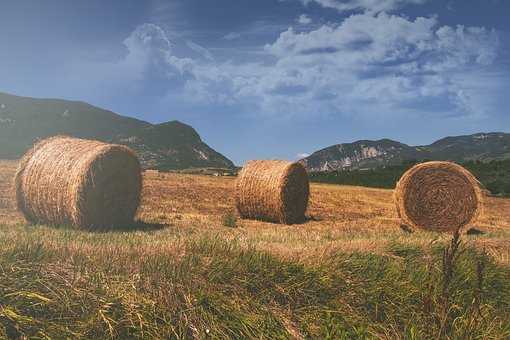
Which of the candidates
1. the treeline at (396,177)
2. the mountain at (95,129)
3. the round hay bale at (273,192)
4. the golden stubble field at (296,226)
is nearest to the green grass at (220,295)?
the golden stubble field at (296,226)

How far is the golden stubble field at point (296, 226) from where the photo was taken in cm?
798

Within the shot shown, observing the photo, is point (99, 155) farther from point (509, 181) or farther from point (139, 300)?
point (509, 181)

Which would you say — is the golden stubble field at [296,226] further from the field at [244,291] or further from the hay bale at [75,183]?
the hay bale at [75,183]

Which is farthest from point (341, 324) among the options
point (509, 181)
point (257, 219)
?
point (509, 181)

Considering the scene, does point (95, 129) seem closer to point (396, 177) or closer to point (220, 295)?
point (396, 177)

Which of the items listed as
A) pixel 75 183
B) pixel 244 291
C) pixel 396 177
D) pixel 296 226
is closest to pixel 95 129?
pixel 396 177

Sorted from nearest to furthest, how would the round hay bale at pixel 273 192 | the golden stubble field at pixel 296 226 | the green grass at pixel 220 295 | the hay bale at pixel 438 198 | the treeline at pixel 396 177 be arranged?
1. the green grass at pixel 220 295
2. the golden stubble field at pixel 296 226
3. the hay bale at pixel 438 198
4. the round hay bale at pixel 273 192
5. the treeline at pixel 396 177

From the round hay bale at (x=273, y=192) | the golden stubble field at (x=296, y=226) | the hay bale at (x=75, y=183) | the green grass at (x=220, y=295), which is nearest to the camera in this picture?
the green grass at (x=220, y=295)

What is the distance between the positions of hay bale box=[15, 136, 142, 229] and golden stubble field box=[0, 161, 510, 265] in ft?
2.03

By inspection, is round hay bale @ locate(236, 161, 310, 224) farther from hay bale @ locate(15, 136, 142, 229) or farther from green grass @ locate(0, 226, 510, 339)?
green grass @ locate(0, 226, 510, 339)

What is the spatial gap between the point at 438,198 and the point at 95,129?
524 ft

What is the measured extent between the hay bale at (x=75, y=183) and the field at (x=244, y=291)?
512 centimetres

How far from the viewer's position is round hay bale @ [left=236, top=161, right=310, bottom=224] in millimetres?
16250

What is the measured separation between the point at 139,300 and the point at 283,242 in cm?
353
